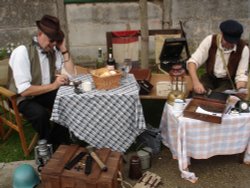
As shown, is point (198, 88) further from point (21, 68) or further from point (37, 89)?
point (21, 68)

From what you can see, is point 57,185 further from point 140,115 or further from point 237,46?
point 237,46

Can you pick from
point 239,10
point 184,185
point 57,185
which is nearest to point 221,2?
point 239,10

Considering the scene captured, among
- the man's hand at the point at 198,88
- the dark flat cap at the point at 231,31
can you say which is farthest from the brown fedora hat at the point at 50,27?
the dark flat cap at the point at 231,31

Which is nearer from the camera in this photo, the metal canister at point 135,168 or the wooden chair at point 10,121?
the metal canister at point 135,168

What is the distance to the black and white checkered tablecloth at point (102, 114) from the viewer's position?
3.70m

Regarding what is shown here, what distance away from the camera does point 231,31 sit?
4.07m

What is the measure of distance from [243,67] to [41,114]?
8.81ft

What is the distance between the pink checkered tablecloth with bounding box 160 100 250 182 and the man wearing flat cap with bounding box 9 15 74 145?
1.50 metres

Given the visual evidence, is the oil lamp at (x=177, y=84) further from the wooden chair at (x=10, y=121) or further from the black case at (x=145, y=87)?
the wooden chair at (x=10, y=121)

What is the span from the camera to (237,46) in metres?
4.39

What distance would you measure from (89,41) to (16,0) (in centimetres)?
174

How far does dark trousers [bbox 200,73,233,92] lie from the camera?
15.4 ft

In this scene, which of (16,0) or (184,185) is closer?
(184,185)

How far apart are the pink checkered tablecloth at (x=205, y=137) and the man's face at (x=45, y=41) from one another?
1594mm
